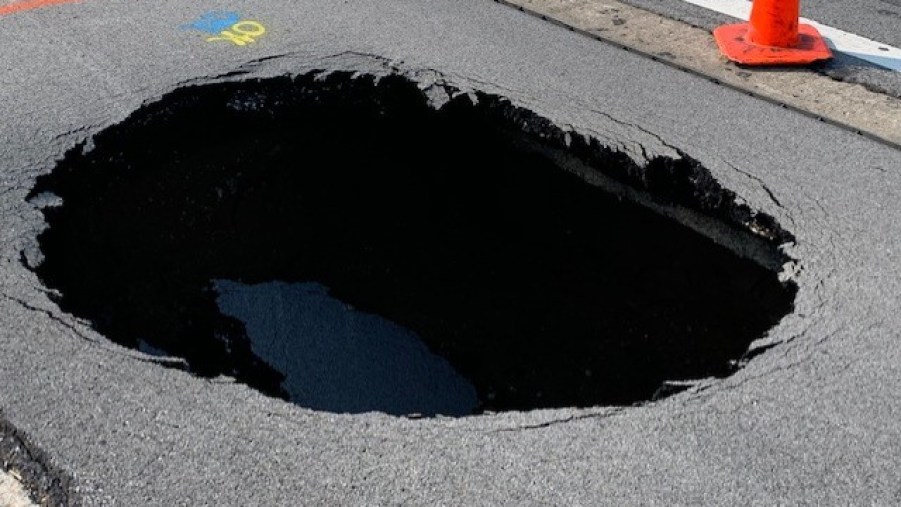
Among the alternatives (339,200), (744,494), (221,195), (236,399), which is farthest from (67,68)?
(744,494)

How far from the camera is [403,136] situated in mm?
5617

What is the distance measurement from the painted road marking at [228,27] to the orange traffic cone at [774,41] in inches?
102

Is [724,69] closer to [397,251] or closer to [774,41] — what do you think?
[774,41]

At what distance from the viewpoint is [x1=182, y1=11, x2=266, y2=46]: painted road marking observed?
5.93 m

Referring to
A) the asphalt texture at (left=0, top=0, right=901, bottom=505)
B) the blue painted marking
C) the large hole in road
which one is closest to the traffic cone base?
the asphalt texture at (left=0, top=0, right=901, bottom=505)

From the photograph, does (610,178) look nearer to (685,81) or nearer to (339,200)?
(685,81)

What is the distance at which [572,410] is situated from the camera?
3350mm

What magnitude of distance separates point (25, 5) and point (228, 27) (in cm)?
131

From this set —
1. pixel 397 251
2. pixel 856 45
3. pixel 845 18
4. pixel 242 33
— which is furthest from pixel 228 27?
pixel 845 18

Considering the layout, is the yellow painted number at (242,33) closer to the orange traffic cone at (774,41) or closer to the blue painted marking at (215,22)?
the blue painted marking at (215,22)

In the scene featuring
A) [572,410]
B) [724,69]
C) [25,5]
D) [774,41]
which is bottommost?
[572,410]

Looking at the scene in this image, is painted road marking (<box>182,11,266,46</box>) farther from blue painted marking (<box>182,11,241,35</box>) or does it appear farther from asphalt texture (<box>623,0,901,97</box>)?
asphalt texture (<box>623,0,901,97</box>)

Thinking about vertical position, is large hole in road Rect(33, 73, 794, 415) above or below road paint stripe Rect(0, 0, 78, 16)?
below

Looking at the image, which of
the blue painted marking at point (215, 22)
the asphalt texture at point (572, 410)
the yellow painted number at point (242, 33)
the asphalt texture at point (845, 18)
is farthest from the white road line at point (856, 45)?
the blue painted marking at point (215, 22)
